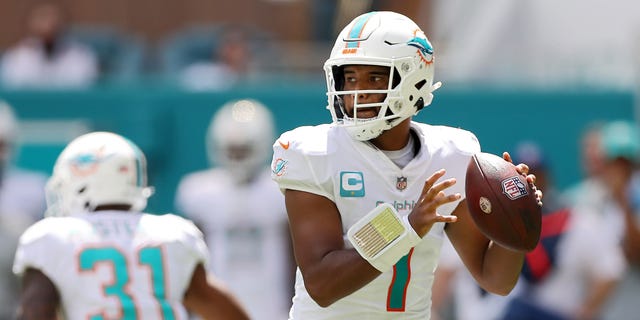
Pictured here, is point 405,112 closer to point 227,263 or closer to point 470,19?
point 227,263

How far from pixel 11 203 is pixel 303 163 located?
4815 millimetres

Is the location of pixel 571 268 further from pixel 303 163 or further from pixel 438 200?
pixel 438 200

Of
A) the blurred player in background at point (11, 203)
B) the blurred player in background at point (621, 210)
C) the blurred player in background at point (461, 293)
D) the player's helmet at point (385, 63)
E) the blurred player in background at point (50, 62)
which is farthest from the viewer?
the blurred player in background at point (50, 62)

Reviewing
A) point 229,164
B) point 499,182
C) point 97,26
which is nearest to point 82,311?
point 499,182

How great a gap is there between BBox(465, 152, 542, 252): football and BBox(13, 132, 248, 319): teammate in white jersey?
3.73 feet

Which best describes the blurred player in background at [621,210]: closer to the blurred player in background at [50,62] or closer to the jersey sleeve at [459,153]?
the jersey sleeve at [459,153]

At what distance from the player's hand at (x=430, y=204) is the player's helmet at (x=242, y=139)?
443 centimetres

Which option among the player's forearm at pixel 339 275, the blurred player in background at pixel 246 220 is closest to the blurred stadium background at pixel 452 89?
the blurred player in background at pixel 246 220

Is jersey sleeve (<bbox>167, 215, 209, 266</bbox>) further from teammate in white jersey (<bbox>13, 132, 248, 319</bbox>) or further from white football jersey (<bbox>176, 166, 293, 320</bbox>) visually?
white football jersey (<bbox>176, 166, 293, 320</bbox>)

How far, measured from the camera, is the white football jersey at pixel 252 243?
24.2ft

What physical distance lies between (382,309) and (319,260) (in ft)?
1.01

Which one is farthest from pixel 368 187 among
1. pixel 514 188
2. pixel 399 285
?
pixel 514 188

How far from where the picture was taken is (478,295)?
6.88 metres

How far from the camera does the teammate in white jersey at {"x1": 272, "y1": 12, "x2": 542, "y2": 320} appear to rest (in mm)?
3600
